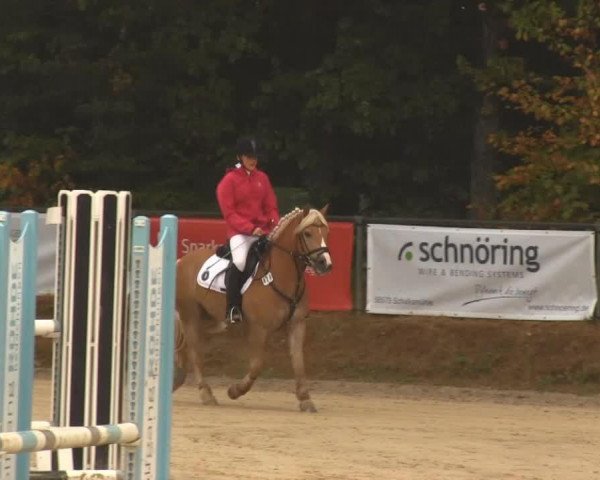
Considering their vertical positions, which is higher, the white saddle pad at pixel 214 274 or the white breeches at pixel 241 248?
the white breeches at pixel 241 248

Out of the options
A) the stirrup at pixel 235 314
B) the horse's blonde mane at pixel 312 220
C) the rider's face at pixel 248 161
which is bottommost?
the stirrup at pixel 235 314

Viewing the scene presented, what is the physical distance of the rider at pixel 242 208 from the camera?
58.5ft

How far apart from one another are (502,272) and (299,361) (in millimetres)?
4288

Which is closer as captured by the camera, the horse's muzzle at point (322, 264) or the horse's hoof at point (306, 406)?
the horse's muzzle at point (322, 264)

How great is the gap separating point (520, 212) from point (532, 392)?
4.60 meters

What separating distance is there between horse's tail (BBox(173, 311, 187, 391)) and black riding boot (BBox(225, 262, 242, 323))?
717 mm

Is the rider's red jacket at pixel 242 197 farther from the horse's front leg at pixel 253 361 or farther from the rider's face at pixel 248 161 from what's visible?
the horse's front leg at pixel 253 361

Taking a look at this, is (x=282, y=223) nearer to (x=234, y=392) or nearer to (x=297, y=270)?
(x=297, y=270)

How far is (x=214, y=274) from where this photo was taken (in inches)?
722

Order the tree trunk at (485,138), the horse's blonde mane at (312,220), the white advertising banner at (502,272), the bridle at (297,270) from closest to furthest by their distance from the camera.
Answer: the horse's blonde mane at (312,220) → the bridle at (297,270) → the white advertising banner at (502,272) → the tree trunk at (485,138)

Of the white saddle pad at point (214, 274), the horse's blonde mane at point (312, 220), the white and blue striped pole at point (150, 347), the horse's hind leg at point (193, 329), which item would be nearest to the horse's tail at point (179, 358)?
the horse's hind leg at point (193, 329)

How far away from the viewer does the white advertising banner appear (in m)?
21.3

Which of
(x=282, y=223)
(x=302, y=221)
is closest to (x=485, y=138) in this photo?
(x=282, y=223)

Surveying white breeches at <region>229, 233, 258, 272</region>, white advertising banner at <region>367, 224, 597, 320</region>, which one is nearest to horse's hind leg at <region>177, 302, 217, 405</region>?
white breeches at <region>229, 233, 258, 272</region>
